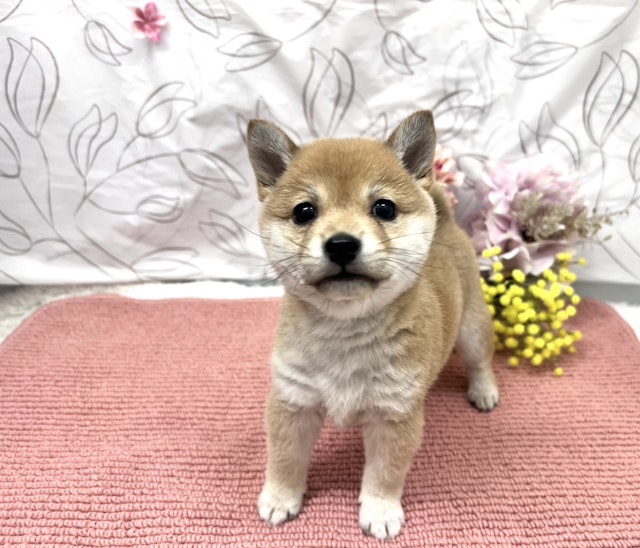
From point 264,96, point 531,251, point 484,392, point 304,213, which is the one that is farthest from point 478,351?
point 264,96

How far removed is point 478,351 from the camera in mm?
1330

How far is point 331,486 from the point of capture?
1.13 m

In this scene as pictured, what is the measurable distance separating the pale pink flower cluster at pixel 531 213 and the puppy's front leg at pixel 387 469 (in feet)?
2.62

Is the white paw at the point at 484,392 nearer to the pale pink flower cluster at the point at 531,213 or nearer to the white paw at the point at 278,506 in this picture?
the pale pink flower cluster at the point at 531,213

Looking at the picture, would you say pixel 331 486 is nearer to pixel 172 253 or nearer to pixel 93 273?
pixel 172 253

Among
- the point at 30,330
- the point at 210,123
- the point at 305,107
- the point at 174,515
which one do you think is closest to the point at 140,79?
the point at 210,123

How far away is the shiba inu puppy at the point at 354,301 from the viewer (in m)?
0.82

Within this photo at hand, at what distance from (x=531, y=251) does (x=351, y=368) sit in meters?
0.94

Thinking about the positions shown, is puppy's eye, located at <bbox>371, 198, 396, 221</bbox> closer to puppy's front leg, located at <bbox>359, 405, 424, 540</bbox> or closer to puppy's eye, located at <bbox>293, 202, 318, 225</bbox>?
puppy's eye, located at <bbox>293, 202, 318, 225</bbox>

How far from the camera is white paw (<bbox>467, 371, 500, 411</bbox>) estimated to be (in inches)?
53.8

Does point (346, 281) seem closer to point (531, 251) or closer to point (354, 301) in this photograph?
point (354, 301)

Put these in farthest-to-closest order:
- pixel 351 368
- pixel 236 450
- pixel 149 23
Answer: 1. pixel 149 23
2. pixel 236 450
3. pixel 351 368

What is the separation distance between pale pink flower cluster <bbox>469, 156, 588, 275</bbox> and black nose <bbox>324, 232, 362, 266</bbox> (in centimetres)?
93

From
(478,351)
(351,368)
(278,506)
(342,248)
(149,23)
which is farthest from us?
(149,23)
